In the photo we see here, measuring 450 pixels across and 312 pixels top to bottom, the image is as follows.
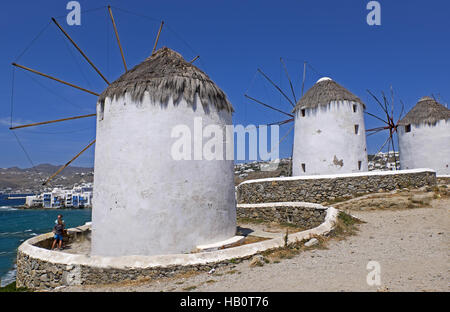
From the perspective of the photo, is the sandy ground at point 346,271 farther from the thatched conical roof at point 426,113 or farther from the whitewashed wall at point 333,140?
the thatched conical roof at point 426,113

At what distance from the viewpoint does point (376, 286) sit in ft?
13.6

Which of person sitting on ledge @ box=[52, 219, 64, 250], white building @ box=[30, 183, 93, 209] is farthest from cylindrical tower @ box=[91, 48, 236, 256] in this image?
white building @ box=[30, 183, 93, 209]

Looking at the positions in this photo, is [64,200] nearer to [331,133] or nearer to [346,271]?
[331,133]

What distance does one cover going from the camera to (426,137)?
19.2 meters

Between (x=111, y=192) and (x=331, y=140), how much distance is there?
41.3ft

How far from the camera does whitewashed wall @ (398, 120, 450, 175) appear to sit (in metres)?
18.8

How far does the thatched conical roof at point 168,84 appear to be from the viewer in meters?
6.79

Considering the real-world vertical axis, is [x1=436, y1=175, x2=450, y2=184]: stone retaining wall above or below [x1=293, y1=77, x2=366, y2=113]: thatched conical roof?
below

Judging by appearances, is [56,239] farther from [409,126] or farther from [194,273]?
[409,126]

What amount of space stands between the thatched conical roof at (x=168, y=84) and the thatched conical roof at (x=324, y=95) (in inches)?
405

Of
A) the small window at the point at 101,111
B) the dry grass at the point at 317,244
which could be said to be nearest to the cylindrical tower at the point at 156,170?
the small window at the point at 101,111

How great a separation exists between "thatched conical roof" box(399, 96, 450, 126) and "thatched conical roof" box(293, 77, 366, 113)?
5.33m

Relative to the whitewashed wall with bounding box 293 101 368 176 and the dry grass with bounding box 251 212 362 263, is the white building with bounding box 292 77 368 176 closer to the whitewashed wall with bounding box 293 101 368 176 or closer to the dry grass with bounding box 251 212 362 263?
the whitewashed wall with bounding box 293 101 368 176
